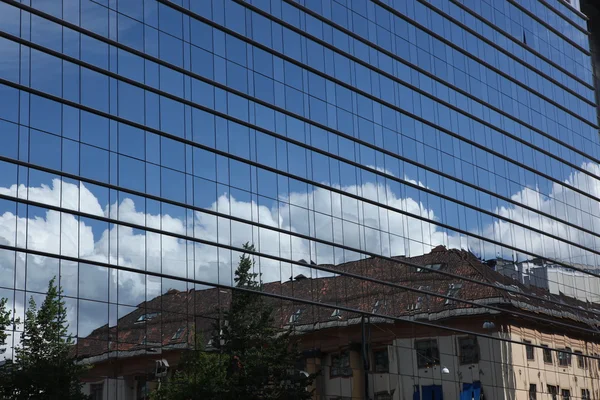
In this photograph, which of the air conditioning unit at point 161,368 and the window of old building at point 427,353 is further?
the window of old building at point 427,353

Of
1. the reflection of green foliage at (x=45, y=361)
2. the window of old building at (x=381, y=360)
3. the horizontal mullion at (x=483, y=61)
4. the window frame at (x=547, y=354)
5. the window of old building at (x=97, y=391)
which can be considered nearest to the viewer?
the reflection of green foliage at (x=45, y=361)

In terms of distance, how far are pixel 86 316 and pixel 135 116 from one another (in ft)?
23.6

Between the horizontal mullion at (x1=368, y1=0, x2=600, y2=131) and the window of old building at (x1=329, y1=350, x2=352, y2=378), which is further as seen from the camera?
the horizontal mullion at (x1=368, y1=0, x2=600, y2=131)

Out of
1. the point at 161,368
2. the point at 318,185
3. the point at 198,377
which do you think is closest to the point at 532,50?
the point at 318,185

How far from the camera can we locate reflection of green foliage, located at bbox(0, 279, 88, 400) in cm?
2842

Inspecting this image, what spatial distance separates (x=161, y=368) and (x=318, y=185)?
1109 centimetres

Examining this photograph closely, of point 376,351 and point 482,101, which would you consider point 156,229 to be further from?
point 482,101

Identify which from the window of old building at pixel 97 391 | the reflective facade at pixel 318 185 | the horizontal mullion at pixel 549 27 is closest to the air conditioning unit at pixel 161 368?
the reflective facade at pixel 318 185

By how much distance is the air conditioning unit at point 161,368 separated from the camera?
1260 inches

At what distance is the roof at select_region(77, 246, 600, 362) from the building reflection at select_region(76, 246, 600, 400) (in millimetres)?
45

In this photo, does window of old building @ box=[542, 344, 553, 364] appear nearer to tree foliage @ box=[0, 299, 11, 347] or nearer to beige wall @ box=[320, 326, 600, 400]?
beige wall @ box=[320, 326, 600, 400]

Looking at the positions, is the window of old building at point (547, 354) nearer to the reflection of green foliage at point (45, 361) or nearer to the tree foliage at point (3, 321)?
the reflection of green foliage at point (45, 361)

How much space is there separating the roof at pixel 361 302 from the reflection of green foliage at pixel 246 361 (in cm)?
59

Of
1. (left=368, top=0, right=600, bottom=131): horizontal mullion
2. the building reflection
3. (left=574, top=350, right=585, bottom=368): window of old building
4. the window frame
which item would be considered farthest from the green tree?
(left=574, top=350, right=585, bottom=368): window of old building
